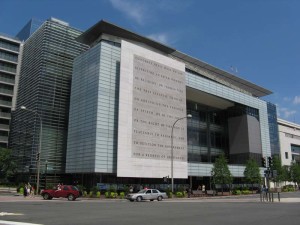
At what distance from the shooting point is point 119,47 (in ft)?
187

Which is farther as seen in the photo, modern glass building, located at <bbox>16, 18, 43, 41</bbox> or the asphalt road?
modern glass building, located at <bbox>16, 18, 43, 41</bbox>

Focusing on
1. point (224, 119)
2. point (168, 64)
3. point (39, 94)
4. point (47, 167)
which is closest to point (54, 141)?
point (47, 167)

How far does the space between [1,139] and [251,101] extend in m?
57.6

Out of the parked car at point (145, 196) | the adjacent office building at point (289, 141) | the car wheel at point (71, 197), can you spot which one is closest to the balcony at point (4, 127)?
the car wheel at point (71, 197)

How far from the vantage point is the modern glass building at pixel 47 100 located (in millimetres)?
58188

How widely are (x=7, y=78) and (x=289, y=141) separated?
83899 millimetres

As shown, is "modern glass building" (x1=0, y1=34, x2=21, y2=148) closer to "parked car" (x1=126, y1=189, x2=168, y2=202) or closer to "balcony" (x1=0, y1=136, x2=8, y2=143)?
"balcony" (x1=0, y1=136, x2=8, y2=143)

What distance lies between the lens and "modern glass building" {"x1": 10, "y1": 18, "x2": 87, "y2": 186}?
191ft

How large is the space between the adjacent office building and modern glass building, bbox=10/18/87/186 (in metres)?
69.0

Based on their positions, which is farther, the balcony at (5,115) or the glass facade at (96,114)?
the balcony at (5,115)

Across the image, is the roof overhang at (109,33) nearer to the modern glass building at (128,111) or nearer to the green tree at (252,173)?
the modern glass building at (128,111)

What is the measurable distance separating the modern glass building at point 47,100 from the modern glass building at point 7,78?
15.1m

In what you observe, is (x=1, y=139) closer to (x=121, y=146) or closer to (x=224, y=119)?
(x=121, y=146)

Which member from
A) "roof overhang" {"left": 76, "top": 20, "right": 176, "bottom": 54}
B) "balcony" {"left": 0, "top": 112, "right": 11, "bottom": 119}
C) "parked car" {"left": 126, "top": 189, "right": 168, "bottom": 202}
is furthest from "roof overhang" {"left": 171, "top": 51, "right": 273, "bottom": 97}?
"balcony" {"left": 0, "top": 112, "right": 11, "bottom": 119}
